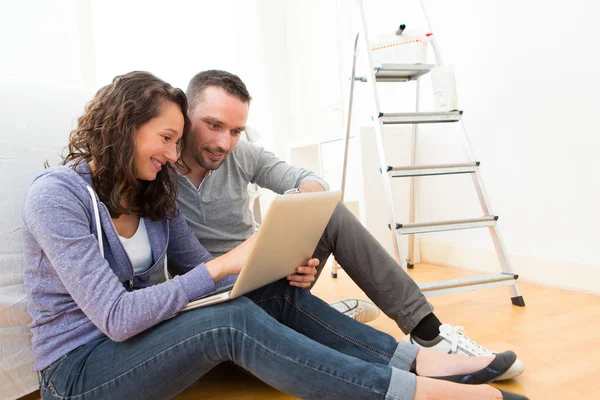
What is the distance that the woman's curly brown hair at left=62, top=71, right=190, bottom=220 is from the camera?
3.14ft

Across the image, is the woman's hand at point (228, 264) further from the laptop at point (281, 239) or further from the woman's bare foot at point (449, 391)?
the woman's bare foot at point (449, 391)

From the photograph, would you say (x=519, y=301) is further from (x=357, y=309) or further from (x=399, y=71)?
(x=399, y=71)

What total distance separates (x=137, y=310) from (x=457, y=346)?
0.78 meters

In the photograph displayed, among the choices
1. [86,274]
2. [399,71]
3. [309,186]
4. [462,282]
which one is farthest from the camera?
[399,71]

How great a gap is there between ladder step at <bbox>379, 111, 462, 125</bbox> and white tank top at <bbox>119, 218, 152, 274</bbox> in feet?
3.32

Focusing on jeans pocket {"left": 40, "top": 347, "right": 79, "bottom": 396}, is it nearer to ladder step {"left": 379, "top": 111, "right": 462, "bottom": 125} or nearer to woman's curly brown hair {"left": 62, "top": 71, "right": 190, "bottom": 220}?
woman's curly brown hair {"left": 62, "top": 71, "right": 190, "bottom": 220}

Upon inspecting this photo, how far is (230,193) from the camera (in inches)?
56.2

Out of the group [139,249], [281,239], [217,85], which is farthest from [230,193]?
[281,239]

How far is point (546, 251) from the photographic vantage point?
197cm

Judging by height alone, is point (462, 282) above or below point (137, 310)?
below

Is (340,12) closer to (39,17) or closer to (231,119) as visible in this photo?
(39,17)

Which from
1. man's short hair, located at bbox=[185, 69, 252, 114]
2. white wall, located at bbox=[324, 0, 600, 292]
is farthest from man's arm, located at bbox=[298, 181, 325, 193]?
white wall, located at bbox=[324, 0, 600, 292]

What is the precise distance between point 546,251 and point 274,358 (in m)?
1.55

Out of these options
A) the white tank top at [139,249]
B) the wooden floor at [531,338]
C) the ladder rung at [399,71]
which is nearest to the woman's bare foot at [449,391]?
the wooden floor at [531,338]
